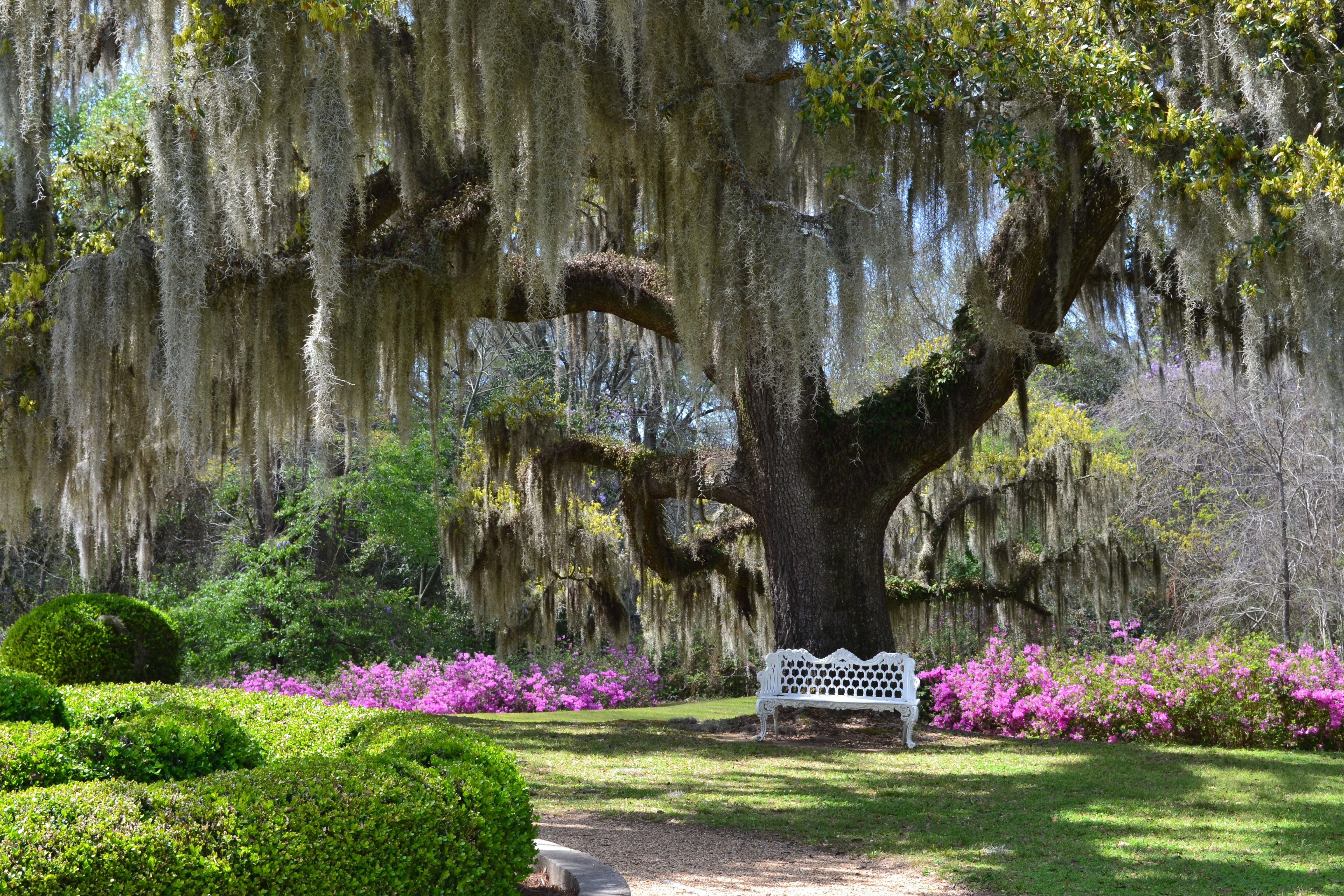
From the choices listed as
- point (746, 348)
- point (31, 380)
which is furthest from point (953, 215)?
point (31, 380)

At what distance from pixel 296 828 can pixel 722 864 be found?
77.4 inches

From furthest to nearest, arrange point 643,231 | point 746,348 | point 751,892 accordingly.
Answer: point 643,231, point 746,348, point 751,892

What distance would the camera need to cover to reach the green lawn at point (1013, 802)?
4.05 m

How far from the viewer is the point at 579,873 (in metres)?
3.66

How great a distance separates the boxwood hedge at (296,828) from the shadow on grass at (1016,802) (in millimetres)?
1859

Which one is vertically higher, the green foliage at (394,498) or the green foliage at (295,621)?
the green foliage at (394,498)

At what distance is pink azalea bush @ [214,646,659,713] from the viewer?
37.8 feet

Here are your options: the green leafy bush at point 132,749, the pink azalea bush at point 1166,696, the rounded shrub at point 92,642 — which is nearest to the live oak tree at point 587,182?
the rounded shrub at point 92,642

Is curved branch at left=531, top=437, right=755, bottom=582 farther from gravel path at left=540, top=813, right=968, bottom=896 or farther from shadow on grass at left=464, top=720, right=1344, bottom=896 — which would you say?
gravel path at left=540, top=813, right=968, bottom=896

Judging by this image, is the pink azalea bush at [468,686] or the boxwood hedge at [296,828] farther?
the pink azalea bush at [468,686]

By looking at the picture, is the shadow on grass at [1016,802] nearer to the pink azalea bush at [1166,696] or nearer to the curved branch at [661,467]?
the pink azalea bush at [1166,696]

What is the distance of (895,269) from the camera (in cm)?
552

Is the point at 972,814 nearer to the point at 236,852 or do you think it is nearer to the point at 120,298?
the point at 236,852

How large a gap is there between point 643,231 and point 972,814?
246 inches
